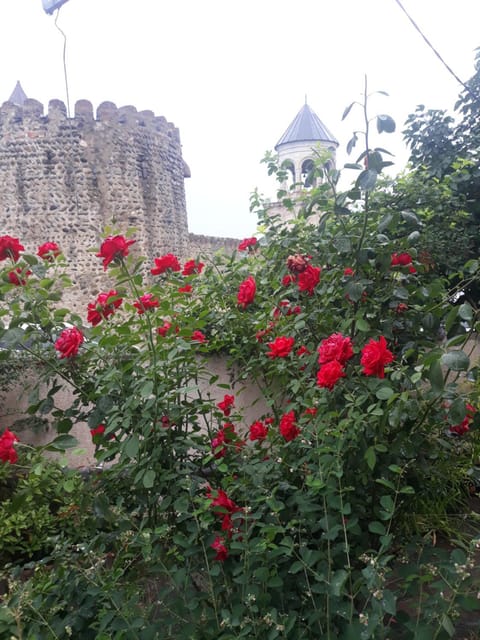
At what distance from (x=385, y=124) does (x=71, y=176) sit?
1070cm

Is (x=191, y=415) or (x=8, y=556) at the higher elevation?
(x=191, y=415)

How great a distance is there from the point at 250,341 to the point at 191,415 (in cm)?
68

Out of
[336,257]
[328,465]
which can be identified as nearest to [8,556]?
[328,465]

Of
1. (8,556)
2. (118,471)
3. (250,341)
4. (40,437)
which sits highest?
(250,341)

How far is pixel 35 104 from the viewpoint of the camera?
11312mm

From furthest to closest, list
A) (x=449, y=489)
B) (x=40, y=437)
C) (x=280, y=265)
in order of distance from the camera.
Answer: (x=40, y=437)
(x=449, y=489)
(x=280, y=265)

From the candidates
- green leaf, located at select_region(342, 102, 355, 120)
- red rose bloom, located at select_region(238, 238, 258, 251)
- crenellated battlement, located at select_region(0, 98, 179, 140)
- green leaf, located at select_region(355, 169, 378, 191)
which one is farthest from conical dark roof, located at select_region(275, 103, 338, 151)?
green leaf, located at select_region(355, 169, 378, 191)

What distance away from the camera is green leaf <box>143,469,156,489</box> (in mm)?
1446

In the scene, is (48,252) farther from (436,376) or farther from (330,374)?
(436,376)

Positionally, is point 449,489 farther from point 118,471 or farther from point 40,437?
point 40,437

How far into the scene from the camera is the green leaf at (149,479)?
4.75 ft

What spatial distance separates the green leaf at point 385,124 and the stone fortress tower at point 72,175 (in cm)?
967

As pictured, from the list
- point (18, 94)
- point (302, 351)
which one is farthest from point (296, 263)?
point (18, 94)

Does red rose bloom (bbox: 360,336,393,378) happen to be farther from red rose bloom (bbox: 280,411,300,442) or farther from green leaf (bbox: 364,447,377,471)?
red rose bloom (bbox: 280,411,300,442)
